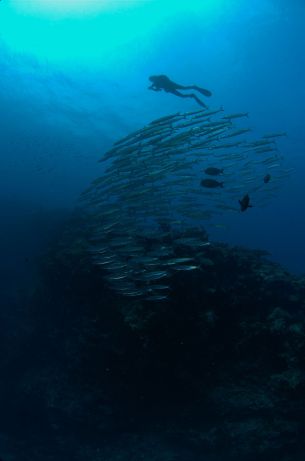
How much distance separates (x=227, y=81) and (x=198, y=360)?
28.3m

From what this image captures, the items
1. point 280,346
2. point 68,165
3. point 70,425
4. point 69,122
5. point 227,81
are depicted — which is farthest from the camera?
point 68,165

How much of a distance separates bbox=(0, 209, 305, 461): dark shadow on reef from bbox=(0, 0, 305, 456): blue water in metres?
6.54

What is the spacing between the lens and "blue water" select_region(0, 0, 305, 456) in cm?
2194

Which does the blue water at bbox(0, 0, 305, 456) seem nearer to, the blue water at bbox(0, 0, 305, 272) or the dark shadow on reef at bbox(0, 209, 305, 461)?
the blue water at bbox(0, 0, 305, 272)

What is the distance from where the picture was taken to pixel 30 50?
2698 centimetres

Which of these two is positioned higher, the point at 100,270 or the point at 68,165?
the point at 68,165

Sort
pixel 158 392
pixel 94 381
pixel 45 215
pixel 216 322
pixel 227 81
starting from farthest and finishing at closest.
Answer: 1. pixel 227 81
2. pixel 45 215
3. pixel 94 381
4. pixel 158 392
5. pixel 216 322

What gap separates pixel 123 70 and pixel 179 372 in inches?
1074

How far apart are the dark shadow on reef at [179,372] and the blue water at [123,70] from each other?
654 centimetres

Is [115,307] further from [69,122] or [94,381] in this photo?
[69,122]

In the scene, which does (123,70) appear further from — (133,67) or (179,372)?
(179,372)

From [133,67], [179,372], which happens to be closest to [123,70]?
[133,67]

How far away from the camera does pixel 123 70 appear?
29.4m

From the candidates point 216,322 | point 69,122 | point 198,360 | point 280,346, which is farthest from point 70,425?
point 69,122
